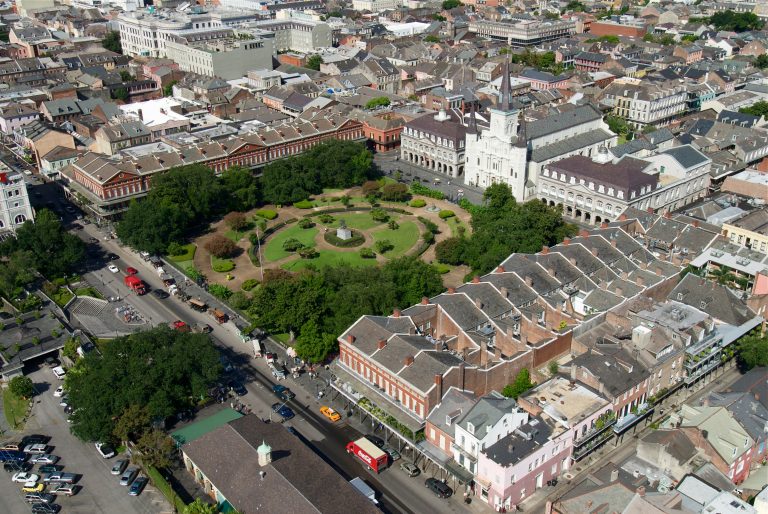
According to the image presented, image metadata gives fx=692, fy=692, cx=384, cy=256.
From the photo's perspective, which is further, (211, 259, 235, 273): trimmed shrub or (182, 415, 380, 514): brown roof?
(211, 259, 235, 273): trimmed shrub

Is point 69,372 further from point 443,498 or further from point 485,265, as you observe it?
point 485,265

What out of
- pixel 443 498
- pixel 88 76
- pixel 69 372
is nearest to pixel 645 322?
pixel 443 498

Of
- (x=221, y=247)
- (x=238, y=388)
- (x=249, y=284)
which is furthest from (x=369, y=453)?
(x=221, y=247)

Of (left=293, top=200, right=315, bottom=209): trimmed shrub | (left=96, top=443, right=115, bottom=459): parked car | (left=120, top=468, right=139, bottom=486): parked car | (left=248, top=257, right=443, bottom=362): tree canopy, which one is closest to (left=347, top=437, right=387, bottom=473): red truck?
(left=248, top=257, right=443, bottom=362): tree canopy

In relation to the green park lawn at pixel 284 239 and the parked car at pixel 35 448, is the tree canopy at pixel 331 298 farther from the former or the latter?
the parked car at pixel 35 448

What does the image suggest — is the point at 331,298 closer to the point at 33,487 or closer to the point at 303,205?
the point at 33,487

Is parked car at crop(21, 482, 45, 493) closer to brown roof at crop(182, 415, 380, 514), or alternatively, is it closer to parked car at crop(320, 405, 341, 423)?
brown roof at crop(182, 415, 380, 514)

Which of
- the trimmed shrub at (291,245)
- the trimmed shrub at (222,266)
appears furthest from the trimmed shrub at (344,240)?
the trimmed shrub at (222,266)
